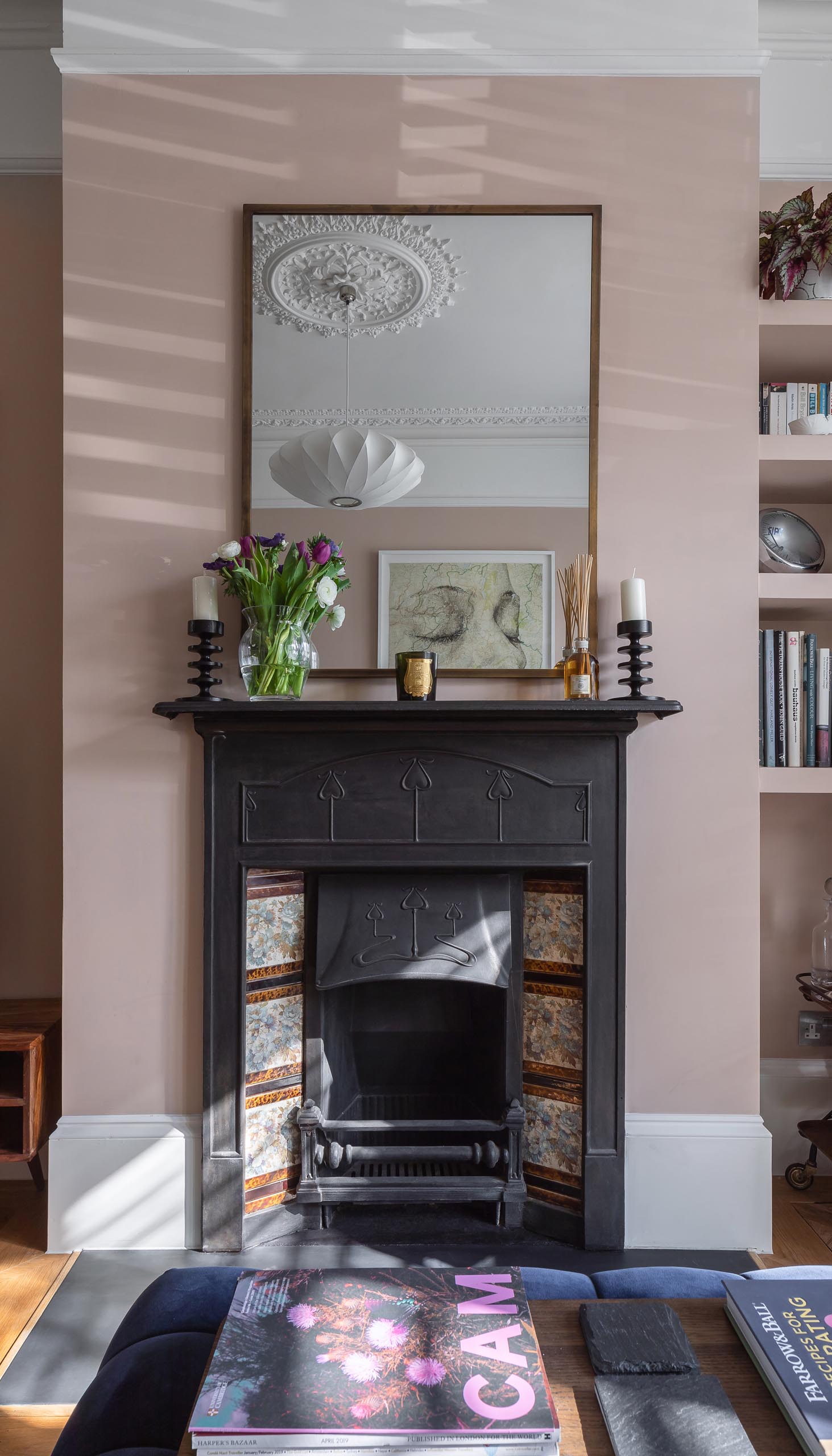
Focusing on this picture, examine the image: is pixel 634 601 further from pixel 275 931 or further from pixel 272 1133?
pixel 272 1133

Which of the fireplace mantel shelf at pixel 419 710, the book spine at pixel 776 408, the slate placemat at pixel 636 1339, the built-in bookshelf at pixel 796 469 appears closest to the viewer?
the slate placemat at pixel 636 1339

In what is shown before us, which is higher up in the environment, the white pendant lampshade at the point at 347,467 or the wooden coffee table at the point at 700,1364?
the white pendant lampshade at the point at 347,467

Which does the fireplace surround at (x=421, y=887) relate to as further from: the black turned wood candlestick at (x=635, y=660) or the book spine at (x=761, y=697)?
the book spine at (x=761, y=697)

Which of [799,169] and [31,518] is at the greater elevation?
[799,169]

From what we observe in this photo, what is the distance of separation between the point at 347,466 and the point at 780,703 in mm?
1251

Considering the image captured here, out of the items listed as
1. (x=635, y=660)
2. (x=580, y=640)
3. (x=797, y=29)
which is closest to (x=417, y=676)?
(x=580, y=640)

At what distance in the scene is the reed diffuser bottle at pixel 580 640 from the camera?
2035mm

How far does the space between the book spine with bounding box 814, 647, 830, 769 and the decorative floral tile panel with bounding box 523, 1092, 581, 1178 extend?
3.51 ft

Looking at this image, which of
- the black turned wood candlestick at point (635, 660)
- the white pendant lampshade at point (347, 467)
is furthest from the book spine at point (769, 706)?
the white pendant lampshade at point (347, 467)

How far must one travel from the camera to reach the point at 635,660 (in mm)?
2010

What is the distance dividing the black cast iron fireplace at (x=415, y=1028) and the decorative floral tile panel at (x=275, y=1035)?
35mm

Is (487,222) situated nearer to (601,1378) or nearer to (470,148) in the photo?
(470,148)

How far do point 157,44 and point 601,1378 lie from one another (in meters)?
2.77

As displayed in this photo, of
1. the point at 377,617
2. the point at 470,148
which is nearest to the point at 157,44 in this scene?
the point at 470,148
